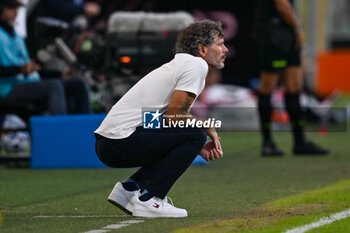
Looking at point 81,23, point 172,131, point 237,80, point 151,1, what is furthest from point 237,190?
point 237,80

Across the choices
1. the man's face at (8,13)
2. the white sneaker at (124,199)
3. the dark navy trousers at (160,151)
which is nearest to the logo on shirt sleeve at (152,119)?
the dark navy trousers at (160,151)

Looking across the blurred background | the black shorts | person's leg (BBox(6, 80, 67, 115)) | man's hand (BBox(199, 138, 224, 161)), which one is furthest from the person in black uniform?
man's hand (BBox(199, 138, 224, 161))

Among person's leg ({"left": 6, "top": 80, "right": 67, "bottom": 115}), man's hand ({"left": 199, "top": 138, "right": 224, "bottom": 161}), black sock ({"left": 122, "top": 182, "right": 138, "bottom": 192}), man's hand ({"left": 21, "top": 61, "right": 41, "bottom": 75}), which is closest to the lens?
man's hand ({"left": 199, "top": 138, "right": 224, "bottom": 161})

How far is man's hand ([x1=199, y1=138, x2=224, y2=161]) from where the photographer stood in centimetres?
596

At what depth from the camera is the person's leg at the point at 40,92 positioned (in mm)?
9750

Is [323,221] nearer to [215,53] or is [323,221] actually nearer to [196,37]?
[215,53]

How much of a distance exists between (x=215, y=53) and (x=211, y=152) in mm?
628

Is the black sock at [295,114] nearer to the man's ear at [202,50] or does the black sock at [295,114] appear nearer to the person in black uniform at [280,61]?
the person in black uniform at [280,61]

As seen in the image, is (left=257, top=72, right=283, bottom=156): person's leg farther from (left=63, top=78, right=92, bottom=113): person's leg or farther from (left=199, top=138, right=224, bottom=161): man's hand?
(left=199, top=138, right=224, bottom=161): man's hand

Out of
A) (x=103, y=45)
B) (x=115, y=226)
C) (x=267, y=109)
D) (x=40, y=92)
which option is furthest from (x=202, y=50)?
(x=267, y=109)

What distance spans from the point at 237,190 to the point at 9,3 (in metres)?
3.48

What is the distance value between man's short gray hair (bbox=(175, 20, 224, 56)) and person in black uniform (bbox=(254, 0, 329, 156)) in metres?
5.13

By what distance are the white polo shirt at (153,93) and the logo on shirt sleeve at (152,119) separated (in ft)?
0.13

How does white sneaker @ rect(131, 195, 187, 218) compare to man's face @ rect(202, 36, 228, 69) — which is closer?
white sneaker @ rect(131, 195, 187, 218)
